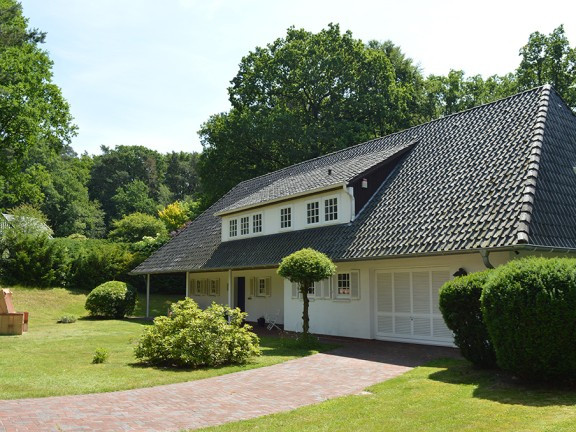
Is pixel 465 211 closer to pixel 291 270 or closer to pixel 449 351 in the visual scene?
pixel 449 351

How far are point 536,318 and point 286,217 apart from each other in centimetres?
1446

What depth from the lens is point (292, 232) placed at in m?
21.7

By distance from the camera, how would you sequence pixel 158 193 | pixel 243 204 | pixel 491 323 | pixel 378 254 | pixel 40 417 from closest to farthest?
pixel 40 417
pixel 491 323
pixel 378 254
pixel 243 204
pixel 158 193

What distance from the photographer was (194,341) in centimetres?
1299

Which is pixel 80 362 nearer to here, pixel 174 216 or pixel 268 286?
pixel 268 286

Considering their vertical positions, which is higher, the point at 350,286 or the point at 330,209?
the point at 330,209

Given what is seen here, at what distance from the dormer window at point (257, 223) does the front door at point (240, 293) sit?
399cm

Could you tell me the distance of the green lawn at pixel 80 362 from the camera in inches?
408

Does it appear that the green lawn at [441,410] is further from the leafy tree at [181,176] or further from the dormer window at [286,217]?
the leafy tree at [181,176]

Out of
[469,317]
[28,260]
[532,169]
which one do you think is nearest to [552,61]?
[532,169]

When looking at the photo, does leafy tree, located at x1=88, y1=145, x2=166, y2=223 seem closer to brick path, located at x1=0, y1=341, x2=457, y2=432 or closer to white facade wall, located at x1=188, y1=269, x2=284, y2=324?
white facade wall, located at x1=188, y1=269, x2=284, y2=324

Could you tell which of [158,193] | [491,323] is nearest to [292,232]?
[491,323]

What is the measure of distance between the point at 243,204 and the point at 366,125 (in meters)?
18.9

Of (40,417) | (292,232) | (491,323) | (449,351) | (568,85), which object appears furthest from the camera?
(568,85)
